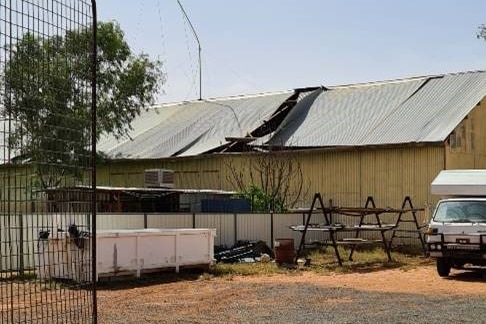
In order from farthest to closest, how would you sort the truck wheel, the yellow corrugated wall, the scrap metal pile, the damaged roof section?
the damaged roof section → the yellow corrugated wall → the scrap metal pile → the truck wheel

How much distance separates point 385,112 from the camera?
33.8m

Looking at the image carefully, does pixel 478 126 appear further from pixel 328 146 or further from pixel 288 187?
pixel 288 187

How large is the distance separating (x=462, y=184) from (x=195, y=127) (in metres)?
19.0

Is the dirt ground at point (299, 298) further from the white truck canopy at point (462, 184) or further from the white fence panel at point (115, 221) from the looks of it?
the white fence panel at point (115, 221)

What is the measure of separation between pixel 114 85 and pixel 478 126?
16.7m

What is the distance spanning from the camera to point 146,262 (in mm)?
19812

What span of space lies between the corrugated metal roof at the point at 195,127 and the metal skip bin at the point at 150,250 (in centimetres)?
1466

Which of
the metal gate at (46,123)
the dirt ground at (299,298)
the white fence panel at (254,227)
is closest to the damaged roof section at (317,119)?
the white fence panel at (254,227)

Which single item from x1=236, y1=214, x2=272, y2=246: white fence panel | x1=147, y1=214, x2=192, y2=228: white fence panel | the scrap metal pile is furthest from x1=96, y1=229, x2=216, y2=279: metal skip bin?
x1=236, y1=214, x2=272, y2=246: white fence panel

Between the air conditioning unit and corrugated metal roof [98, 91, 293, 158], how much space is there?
5.71 metres

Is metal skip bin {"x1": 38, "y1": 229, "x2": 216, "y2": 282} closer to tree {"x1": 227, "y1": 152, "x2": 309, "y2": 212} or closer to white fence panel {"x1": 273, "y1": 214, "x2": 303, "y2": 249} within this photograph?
white fence panel {"x1": 273, "y1": 214, "x2": 303, "y2": 249}

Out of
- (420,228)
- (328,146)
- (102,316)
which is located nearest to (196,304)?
(102,316)

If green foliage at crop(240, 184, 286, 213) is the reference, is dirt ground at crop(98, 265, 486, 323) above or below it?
below

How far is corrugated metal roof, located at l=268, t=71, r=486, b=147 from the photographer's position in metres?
30.8
